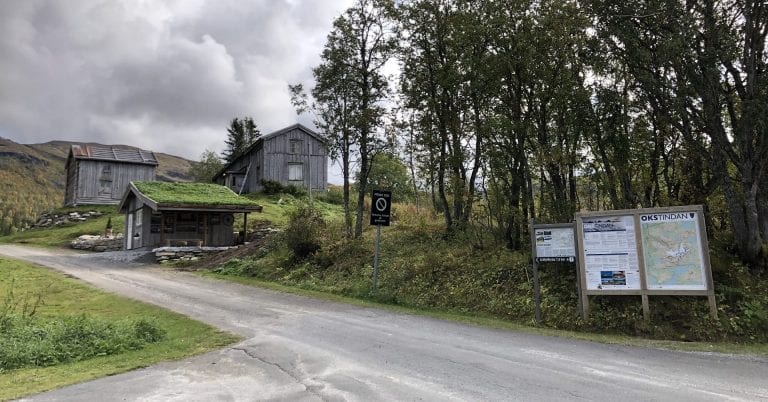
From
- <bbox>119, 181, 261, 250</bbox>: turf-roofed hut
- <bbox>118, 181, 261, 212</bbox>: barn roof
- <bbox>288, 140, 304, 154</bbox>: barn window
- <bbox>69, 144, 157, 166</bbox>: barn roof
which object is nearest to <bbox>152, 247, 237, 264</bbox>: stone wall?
<bbox>119, 181, 261, 250</bbox>: turf-roofed hut

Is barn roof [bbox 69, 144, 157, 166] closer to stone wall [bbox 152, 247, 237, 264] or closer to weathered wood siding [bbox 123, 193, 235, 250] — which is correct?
weathered wood siding [bbox 123, 193, 235, 250]

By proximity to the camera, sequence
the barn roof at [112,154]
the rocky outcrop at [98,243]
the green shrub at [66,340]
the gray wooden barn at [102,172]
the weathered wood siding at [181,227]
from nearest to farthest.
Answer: the green shrub at [66,340] < the weathered wood siding at [181,227] < the rocky outcrop at [98,243] < the gray wooden barn at [102,172] < the barn roof at [112,154]

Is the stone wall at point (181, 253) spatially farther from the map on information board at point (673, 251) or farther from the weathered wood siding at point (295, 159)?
the map on information board at point (673, 251)

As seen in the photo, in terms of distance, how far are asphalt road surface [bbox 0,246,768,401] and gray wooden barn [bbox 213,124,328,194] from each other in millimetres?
33216

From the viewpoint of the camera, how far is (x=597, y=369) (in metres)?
6.33

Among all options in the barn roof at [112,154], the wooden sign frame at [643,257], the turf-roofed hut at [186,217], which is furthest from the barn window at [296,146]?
the wooden sign frame at [643,257]

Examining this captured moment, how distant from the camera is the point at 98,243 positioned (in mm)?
31859

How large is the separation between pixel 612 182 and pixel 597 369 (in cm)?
698

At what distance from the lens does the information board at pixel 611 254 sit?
9.59m

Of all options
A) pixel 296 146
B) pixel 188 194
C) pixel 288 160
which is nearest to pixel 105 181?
pixel 288 160

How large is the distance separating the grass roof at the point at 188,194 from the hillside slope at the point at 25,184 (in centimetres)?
Answer: 3678

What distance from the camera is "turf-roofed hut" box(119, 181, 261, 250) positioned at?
88.1 ft

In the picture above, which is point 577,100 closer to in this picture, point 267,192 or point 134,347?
point 134,347

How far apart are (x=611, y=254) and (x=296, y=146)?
3628 cm
